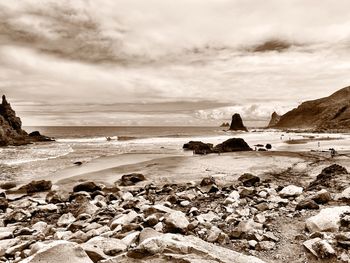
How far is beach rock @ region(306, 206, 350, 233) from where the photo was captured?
6571 millimetres

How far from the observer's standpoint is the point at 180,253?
4.81m

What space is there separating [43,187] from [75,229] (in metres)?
8.11

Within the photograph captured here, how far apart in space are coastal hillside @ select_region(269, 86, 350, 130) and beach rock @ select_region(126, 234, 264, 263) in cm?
13626

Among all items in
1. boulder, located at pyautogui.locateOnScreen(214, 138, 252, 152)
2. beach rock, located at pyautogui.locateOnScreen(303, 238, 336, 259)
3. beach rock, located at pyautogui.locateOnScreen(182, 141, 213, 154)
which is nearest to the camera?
beach rock, located at pyautogui.locateOnScreen(303, 238, 336, 259)

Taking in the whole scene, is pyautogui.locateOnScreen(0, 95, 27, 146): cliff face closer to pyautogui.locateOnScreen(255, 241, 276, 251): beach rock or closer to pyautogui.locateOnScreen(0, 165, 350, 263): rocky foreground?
pyautogui.locateOnScreen(0, 165, 350, 263): rocky foreground

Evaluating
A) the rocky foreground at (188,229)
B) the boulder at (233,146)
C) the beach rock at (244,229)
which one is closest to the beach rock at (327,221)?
the rocky foreground at (188,229)

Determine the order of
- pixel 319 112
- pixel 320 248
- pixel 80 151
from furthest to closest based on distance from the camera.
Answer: pixel 319 112
pixel 80 151
pixel 320 248

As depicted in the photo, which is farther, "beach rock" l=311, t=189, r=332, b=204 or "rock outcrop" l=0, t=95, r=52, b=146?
"rock outcrop" l=0, t=95, r=52, b=146

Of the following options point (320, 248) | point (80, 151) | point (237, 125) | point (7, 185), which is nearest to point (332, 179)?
point (320, 248)

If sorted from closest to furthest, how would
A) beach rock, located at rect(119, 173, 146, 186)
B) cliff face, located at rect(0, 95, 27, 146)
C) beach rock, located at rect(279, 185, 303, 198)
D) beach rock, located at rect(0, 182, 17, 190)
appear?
beach rock, located at rect(279, 185, 303, 198), beach rock, located at rect(119, 173, 146, 186), beach rock, located at rect(0, 182, 17, 190), cliff face, located at rect(0, 95, 27, 146)

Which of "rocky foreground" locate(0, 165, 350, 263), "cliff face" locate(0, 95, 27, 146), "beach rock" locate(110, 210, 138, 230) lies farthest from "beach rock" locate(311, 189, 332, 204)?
"cliff face" locate(0, 95, 27, 146)

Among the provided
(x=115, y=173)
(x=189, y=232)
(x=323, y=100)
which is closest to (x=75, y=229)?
(x=189, y=232)

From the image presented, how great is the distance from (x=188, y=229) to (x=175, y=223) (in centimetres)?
36

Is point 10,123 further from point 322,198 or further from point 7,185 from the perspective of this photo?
point 322,198
